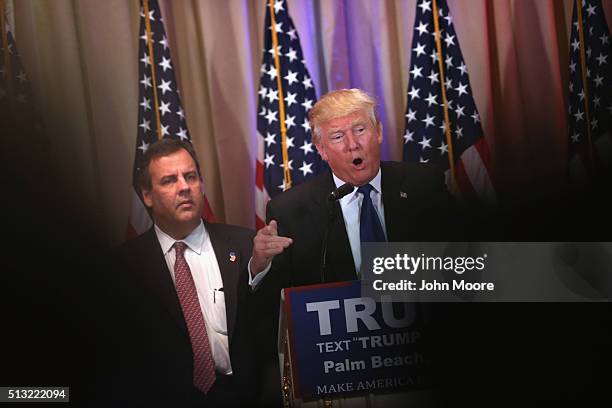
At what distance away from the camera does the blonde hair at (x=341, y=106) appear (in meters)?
3.26

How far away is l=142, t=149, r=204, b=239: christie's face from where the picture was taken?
3289mm

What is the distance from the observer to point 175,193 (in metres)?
3.29

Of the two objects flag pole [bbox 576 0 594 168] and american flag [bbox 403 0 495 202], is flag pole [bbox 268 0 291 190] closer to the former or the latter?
american flag [bbox 403 0 495 202]

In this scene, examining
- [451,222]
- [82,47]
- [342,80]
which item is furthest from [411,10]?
[82,47]

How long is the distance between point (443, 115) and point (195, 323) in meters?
1.71

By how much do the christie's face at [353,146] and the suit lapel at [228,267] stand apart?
647mm

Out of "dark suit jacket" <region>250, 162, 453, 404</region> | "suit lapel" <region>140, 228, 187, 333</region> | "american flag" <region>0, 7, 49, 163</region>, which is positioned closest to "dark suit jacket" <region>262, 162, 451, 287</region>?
"dark suit jacket" <region>250, 162, 453, 404</region>

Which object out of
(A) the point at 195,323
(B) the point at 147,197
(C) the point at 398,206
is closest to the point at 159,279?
(A) the point at 195,323

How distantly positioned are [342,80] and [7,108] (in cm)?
177

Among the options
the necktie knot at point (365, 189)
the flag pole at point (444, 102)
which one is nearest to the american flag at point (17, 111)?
the necktie knot at point (365, 189)

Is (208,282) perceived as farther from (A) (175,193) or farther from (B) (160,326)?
(A) (175,193)

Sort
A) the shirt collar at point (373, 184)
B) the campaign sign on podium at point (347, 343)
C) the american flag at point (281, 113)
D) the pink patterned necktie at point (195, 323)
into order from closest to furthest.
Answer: the campaign sign on podium at point (347, 343), the pink patterned necktie at point (195, 323), the shirt collar at point (373, 184), the american flag at point (281, 113)

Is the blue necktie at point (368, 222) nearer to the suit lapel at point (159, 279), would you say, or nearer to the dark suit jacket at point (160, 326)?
the dark suit jacket at point (160, 326)

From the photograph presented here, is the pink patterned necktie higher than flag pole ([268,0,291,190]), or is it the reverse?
flag pole ([268,0,291,190])
